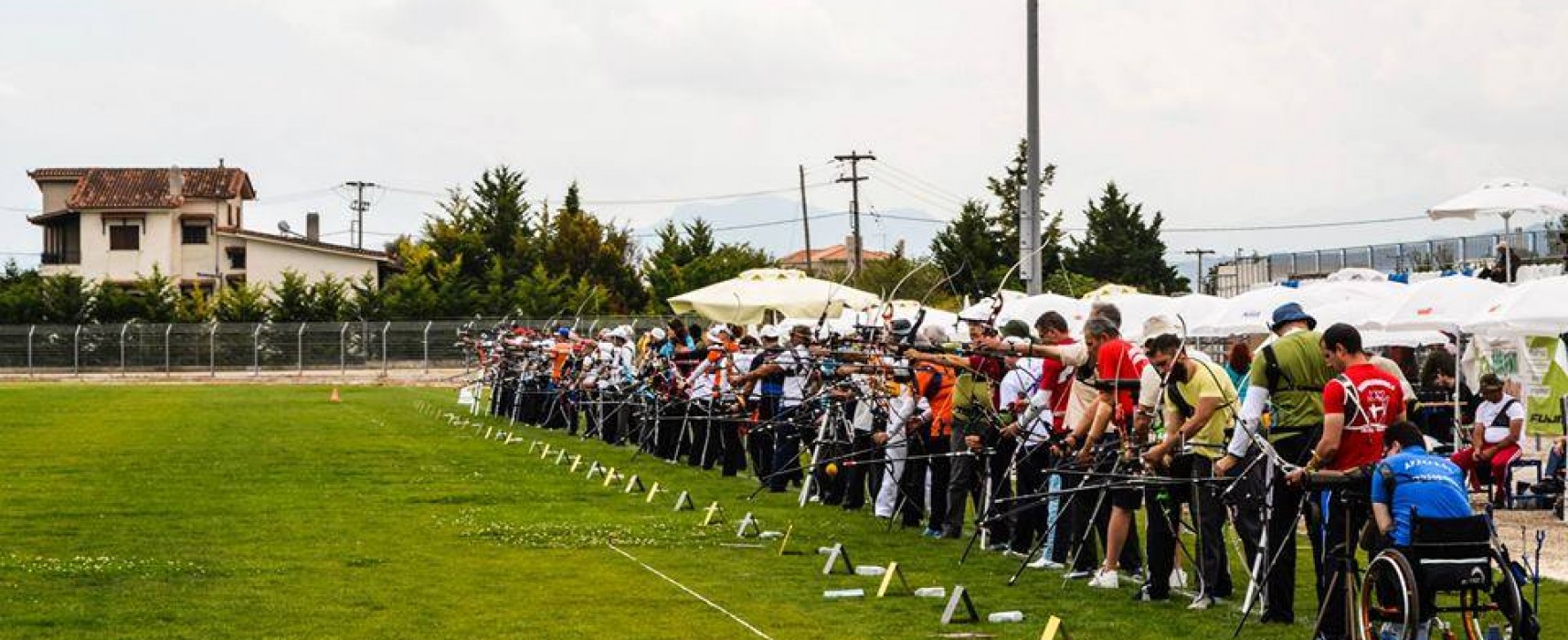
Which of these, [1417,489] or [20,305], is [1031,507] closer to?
[1417,489]

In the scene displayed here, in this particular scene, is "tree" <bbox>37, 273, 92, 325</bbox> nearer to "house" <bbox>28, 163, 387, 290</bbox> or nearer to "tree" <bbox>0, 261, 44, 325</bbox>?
"tree" <bbox>0, 261, 44, 325</bbox>

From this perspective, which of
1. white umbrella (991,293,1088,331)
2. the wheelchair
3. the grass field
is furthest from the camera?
white umbrella (991,293,1088,331)

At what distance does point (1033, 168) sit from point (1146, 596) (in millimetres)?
17424

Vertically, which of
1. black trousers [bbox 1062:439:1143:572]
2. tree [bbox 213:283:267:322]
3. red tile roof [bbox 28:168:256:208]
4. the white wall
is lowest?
black trousers [bbox 1062:439:1143:572]

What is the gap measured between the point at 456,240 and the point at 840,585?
88.7 meters

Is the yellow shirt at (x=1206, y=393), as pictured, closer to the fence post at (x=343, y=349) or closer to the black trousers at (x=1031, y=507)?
the black trousers at (x=1031, y=507)

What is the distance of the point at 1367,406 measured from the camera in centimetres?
1236

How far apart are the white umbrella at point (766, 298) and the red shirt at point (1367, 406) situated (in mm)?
21582

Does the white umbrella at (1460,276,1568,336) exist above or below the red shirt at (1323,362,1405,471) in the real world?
above

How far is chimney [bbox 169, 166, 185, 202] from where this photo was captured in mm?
106562

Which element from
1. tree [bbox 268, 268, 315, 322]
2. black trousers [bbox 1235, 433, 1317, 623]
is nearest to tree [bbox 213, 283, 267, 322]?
tree [bbox 268, 268, 315, 322]

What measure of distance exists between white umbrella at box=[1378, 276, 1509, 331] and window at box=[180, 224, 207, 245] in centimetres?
8974

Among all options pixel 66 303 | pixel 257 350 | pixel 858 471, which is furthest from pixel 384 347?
pixel 858 471

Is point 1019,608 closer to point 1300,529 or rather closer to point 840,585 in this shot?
point 840,585
